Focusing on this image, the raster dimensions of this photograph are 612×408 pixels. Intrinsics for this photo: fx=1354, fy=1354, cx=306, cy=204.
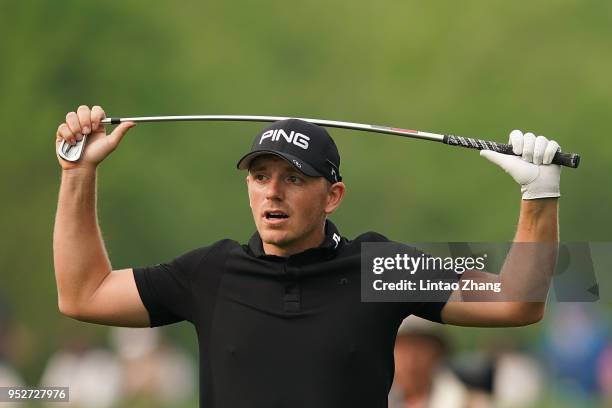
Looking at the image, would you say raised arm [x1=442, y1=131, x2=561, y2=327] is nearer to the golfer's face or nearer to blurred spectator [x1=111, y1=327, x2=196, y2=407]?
the golfer's face

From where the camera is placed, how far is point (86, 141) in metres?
5.68

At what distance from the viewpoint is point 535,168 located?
512 centimetres

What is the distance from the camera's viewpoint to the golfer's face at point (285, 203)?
534 centimetres

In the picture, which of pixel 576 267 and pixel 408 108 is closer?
pixel 576 267

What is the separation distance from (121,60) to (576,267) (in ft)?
63.4

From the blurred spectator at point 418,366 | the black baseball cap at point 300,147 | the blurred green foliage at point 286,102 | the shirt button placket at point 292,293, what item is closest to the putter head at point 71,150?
the black baseball cap at point 300,147

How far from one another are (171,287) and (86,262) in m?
0.37

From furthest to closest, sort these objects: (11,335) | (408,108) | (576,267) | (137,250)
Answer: (408,108)
(137,250)
(11,335)
(576,267)

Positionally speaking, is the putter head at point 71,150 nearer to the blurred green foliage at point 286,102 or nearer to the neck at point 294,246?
the neck at point 294,246

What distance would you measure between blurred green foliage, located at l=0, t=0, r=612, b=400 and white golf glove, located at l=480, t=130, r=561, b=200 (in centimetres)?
1555

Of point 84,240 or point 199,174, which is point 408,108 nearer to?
point 199,174

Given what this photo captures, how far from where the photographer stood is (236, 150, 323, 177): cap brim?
5.31m

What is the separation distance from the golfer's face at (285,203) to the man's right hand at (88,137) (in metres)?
0.65

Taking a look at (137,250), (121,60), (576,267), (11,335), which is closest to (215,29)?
(121,60)
